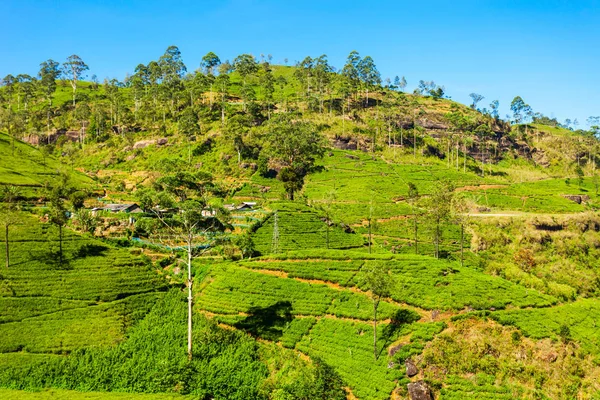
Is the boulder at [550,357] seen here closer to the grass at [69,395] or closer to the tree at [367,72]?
the grass at [69,395]

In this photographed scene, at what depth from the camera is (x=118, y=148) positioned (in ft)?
449

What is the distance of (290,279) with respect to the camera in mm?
52438

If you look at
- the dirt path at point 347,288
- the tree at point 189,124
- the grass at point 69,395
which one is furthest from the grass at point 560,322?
the tree at point 189,124

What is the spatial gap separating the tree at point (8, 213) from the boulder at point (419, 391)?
51.2m

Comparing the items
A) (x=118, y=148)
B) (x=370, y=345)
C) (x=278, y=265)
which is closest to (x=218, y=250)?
(x=278, y=265)

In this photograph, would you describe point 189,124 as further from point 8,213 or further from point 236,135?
point 8,213

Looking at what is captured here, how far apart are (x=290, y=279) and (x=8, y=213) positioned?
40.5 metres

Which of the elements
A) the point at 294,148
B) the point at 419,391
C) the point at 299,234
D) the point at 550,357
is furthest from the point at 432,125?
the point at 419,391

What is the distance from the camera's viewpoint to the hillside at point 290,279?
3694cm

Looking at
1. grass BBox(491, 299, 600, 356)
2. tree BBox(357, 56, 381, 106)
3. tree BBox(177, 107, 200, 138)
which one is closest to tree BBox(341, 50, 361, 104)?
tree BBox(357, 56, 381, 106)

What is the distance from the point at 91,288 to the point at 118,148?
100.0m

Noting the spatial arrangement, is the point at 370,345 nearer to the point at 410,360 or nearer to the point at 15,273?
the point at 410,360

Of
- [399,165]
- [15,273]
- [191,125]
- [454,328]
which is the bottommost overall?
[454,328]

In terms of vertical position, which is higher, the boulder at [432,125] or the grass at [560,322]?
the boulder at [432,125]
